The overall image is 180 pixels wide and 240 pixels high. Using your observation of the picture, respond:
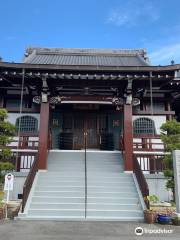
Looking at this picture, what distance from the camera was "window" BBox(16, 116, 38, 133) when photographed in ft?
42.8

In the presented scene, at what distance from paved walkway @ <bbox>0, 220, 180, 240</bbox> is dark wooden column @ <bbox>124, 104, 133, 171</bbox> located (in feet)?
12.0

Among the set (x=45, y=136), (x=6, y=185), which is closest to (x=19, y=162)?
(x=45, y=136)

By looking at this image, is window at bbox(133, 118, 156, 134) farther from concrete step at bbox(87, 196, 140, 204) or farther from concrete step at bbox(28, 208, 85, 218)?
concrete step at bbox(28, 208, 85, 218)

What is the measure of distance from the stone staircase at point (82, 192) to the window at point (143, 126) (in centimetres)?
238

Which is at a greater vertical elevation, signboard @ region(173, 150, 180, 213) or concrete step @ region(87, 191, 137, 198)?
signboard @ region(173, 150, 180, 213)

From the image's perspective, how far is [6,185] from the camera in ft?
26.2

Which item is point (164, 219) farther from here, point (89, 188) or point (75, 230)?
point (89, 188)

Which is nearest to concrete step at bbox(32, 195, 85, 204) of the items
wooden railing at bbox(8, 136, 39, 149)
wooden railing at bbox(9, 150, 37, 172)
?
wooden railing at bbox(9, 150, 37, 172)

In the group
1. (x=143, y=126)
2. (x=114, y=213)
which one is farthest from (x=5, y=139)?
(x=143, y=126)

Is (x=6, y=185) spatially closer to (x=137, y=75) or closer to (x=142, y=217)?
(x=142, y=217)

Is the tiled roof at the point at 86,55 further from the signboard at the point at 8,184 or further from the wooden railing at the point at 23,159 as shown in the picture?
the signboard at the point at 8,184

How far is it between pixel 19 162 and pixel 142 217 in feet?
19.4

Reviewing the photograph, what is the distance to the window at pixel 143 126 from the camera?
1323cm

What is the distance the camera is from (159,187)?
9.95 meters
